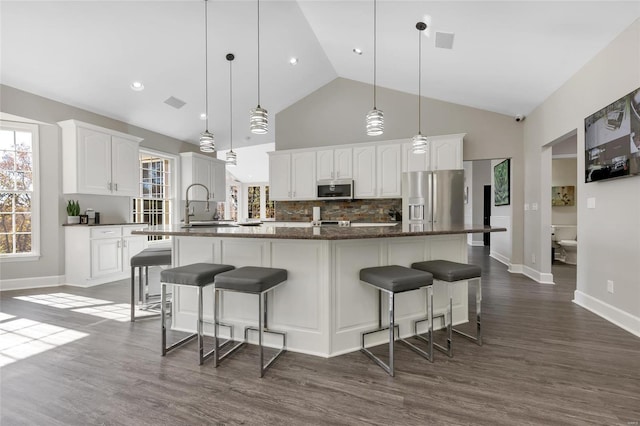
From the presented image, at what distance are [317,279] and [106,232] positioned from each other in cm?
400

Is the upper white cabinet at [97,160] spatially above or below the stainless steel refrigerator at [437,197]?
above

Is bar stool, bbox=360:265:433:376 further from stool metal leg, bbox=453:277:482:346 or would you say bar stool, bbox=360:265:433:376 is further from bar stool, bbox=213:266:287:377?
bar stool, bbox=213:266:287:377

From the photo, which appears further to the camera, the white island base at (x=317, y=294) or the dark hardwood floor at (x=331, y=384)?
the white island base at (x=317, y=294)

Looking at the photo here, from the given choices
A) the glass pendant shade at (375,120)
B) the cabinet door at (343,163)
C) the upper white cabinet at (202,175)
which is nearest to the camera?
the glass pendant shade at (375,120)

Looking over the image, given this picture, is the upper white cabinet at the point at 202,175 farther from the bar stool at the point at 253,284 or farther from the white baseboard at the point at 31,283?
the bar stool at the point at 253,284

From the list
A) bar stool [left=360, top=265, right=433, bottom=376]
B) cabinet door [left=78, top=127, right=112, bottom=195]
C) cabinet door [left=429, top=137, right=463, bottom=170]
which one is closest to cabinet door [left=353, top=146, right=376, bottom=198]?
cabinet door [left=429, top=137, right=463, bottom=170]

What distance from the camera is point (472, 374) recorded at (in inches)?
78.1

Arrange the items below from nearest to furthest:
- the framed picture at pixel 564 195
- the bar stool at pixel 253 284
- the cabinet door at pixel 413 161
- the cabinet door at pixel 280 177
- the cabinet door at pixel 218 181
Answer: the bar stool at pixel 253 284, the cabinet door at pixel 413 161, the cabinet door at pixel 280 177, the framed picture at pixel 564 195, the cabinet door at pixel 218 181

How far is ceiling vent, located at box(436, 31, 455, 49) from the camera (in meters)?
3.49

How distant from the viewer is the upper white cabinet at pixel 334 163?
5547 millimetres

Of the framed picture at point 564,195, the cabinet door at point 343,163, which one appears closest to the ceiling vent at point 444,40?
the cabinet door at point 343,163

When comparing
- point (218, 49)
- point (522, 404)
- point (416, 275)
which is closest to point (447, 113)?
point (218, 49)

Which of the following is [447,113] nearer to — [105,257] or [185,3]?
[185,3]

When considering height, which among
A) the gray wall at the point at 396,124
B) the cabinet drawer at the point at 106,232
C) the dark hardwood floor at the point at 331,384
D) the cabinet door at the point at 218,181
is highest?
the gray wall at the point at 396,124
